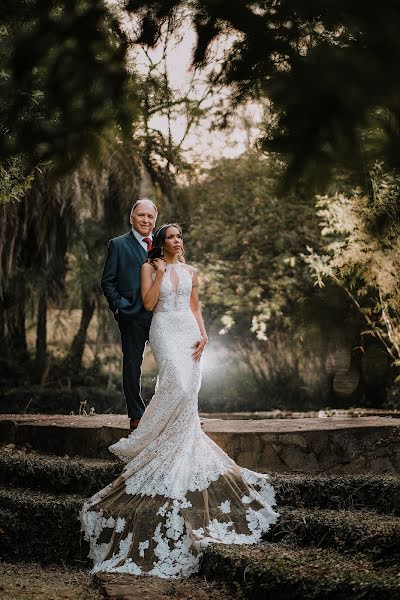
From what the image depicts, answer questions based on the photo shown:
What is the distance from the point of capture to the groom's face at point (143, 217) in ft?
22.1

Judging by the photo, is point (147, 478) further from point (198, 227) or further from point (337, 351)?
point (198, 227)

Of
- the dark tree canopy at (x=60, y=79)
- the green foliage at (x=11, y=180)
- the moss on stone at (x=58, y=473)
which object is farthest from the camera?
the green foliage at (x=11, y=180)

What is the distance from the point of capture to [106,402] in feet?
48.5

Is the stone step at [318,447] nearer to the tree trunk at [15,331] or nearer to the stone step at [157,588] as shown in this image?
the stone step at [157,588]

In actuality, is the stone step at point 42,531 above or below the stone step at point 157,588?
above

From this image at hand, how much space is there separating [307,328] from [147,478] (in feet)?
27.2

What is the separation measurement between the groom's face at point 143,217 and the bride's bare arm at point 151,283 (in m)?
0.70

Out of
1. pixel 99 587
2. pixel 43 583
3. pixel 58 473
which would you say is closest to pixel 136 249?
pixel 58 473

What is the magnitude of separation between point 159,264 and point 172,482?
1460 mm

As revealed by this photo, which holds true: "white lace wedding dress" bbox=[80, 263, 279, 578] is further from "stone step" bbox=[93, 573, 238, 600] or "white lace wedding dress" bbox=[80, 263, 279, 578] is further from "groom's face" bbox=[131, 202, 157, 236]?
"groom's face" bbox=[131, 202, 157, 236]

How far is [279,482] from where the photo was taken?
5988 millimetres

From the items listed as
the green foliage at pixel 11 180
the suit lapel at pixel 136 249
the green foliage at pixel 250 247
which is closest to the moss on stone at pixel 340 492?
the suit lapel at pixel 136 249

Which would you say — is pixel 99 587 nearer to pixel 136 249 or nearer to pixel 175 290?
pixel 175 290

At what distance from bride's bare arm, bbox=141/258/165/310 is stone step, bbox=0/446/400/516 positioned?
4.14ft
